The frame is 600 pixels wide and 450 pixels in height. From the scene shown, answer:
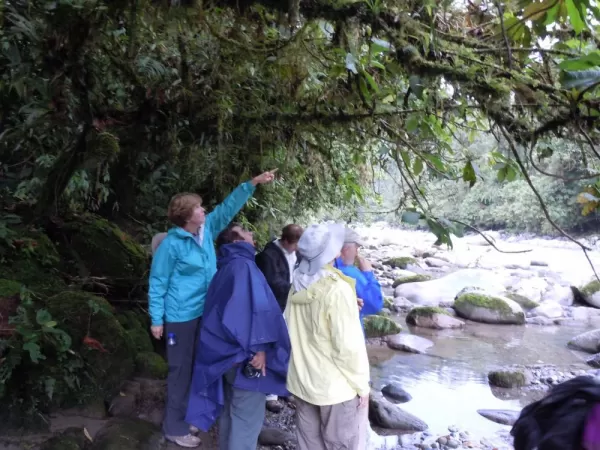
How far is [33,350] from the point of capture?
115 inches

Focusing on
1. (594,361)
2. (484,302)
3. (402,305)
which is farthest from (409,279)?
(594,361)

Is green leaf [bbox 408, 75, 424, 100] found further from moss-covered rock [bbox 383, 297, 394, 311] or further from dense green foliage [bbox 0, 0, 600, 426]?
moss-covered rock [bbox 383, 297, 394, 311]

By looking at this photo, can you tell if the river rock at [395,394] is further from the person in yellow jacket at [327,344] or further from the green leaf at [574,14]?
the green leaf at [574,14]

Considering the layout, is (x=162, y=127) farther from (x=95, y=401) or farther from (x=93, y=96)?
(x=95, y=401)

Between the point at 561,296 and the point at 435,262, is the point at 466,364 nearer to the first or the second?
the point at 561,296

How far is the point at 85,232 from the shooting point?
15.3 ft

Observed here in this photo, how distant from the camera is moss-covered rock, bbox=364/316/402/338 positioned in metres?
8.15

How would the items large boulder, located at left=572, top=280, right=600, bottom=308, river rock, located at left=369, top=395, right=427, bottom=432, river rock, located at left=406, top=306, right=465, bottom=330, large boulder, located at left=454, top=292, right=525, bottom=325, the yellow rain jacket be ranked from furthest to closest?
1. large boulder, located at left=572, top=280, right=600, bottom=308
2. large boulder, located at left=454, top=292, right=525, bottom=325
3. river rock, located at left=406, top=306, right=465, bottom=330
4. river rock, located at left=369, top=395, right=427, bottom=432
5. the yellow rain jacket

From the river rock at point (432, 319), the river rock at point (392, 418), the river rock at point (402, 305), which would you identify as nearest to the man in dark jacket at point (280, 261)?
the river rock at point (392, 418)

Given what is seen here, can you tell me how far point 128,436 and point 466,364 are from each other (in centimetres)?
543

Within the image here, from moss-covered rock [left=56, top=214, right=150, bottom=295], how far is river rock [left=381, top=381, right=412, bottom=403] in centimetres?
301

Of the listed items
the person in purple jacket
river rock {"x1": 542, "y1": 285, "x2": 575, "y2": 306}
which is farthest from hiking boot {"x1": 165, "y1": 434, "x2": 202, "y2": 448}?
river rock {"x1": 542, "y1": 285, "x2": 575, "y2": 306}

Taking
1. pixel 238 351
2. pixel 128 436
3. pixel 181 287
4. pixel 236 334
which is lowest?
pixel 128 436

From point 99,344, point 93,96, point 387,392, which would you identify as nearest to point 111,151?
point 93,96
